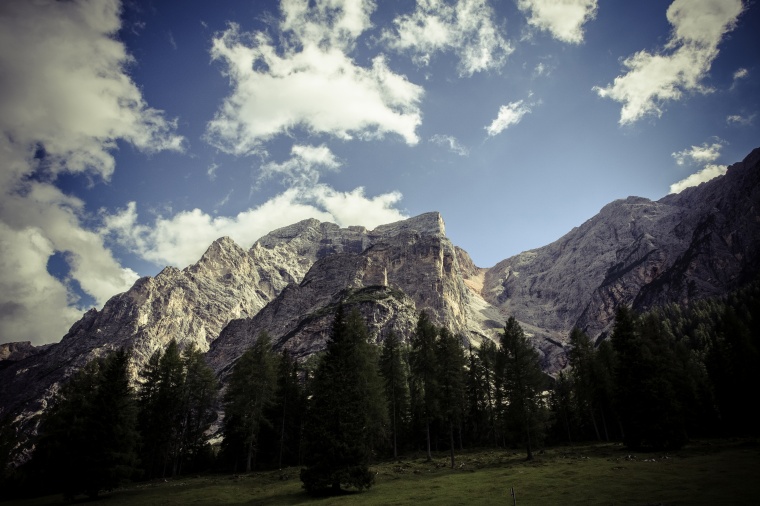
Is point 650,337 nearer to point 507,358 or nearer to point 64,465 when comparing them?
point 507,358

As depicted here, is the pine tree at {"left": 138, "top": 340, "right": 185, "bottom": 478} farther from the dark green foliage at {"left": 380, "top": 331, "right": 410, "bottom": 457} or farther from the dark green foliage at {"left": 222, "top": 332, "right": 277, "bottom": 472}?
the dark green foliage at {"left": 380, "top": 331, "right": 410, "bottom": 457}

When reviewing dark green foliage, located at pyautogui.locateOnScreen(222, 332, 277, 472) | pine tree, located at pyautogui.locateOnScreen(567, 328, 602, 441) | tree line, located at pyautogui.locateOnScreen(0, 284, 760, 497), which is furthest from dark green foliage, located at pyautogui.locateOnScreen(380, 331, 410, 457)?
pine tree, located at pyautogui.locateOnScreen(567, 328, 602, 441)

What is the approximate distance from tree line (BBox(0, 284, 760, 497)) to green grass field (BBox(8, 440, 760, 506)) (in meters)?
3.04

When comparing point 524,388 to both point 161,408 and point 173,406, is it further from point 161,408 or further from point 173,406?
point 161,408

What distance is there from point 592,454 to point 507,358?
13.5m

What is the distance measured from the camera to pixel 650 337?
5153cm

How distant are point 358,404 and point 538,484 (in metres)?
14.9

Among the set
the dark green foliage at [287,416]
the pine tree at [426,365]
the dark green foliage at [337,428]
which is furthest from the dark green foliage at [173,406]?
the dark green foliage at [337,428]

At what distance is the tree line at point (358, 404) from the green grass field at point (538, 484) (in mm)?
3041

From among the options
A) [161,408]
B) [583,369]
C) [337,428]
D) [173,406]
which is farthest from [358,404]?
[583,369]

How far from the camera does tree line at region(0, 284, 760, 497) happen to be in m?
35.0

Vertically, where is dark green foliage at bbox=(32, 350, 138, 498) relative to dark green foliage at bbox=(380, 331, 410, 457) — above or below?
below

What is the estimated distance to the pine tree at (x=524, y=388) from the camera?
4622 centimetres

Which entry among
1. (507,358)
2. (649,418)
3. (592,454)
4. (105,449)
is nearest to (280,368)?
(105,449)
